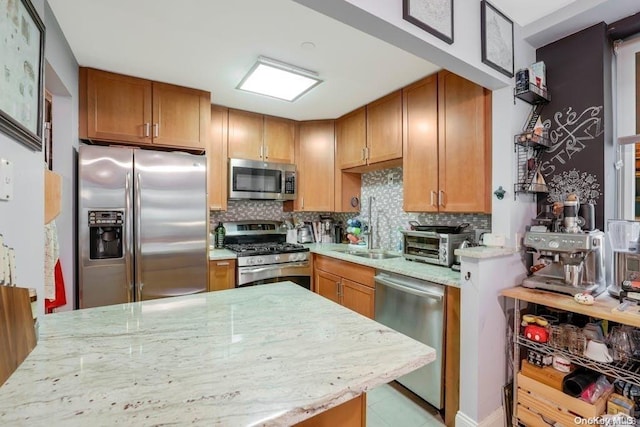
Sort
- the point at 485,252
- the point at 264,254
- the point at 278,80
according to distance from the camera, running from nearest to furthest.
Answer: the point at 485,252 < the point at 278,80 < the point at 264,254

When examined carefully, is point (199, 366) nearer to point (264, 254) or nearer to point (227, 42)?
point (227, 42)

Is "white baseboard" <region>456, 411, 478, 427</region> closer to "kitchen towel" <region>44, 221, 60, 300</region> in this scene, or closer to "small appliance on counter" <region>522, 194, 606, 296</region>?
"small appliance on counter" <region>522, 194, 606, 296</region>

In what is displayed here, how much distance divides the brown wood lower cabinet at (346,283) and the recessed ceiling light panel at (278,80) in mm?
1593

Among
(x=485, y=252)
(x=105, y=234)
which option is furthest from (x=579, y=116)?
(x=105, y=234)

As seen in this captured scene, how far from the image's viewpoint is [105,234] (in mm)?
2150

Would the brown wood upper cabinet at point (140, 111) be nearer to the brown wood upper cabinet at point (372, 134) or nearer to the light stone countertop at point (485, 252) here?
the brown wood upper cabinet at point (372, 134)

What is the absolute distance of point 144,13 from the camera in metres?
1.56

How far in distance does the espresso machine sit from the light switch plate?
223 centimetres

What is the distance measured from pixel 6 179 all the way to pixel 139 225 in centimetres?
148

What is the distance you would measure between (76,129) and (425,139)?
2.67 meters

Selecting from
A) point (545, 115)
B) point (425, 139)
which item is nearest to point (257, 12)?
point (425, 139)

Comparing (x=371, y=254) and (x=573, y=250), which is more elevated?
(x=573, y=250)

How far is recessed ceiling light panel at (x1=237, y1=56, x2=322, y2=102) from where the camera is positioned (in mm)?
2107

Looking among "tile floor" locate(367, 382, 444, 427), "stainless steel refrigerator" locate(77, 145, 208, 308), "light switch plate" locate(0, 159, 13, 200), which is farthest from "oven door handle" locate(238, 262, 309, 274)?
"light switch plate" locate(0, 159, 13, 200)
